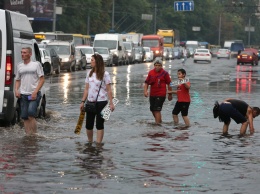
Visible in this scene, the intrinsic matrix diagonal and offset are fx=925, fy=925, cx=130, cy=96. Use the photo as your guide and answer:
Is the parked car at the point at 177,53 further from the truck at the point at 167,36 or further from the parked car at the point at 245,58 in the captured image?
the parked car at the point at 245,58

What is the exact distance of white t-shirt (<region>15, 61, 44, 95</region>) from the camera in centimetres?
1499

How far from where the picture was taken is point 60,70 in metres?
51.0

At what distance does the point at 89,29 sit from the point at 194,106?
85229mm

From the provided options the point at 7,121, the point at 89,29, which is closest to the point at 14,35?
the point at 7,121

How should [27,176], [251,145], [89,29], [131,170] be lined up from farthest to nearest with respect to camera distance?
[89,29] < [251,145] < [131,170] < [27,176]

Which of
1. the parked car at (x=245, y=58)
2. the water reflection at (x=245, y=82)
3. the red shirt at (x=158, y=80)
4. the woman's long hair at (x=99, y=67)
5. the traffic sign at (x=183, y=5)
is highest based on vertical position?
the traffic sign at (x=183, y=5)

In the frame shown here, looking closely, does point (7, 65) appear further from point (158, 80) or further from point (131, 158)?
point (131, 158)

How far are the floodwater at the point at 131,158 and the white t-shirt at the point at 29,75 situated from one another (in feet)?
2.72

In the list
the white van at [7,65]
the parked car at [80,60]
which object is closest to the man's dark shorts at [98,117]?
the white van at [7,65]

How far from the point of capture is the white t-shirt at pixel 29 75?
14992mm

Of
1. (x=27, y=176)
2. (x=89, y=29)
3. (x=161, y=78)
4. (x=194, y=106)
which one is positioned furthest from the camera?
(x=89, y=29)

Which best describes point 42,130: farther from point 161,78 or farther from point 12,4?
point 12,4

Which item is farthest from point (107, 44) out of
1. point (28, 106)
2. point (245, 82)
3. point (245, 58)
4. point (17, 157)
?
point (17, 157)

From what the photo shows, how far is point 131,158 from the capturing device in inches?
505
